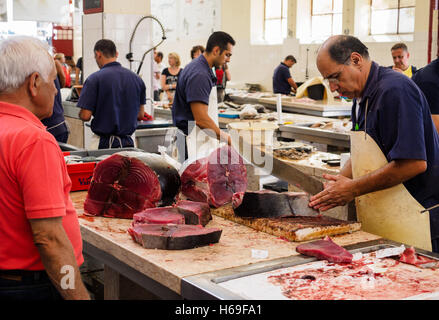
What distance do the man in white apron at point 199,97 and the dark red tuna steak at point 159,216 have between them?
2.59 meters

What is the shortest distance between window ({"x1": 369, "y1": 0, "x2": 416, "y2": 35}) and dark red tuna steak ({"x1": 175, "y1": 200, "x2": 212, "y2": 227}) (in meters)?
12.0

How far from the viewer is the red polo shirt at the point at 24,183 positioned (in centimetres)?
197

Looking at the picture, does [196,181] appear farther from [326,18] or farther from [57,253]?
[326,18]

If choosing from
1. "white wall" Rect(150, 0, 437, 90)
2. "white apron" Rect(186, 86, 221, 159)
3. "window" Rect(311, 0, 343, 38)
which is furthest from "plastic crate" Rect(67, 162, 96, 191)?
"window" Rect(311, 0, 343, 38)

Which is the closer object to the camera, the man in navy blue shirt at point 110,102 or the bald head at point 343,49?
the bald head at point 343,49

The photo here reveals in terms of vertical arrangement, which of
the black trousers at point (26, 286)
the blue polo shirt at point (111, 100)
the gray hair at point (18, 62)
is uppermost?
the gray hair at point (18, 62)

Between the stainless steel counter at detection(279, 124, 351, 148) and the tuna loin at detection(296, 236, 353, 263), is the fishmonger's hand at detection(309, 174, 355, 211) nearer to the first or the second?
the tuna loin at detection(296, 236, 353, 263)

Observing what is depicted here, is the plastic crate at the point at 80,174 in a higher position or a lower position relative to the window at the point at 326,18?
lower

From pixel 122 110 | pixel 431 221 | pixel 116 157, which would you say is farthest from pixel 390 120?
pixel 122 110

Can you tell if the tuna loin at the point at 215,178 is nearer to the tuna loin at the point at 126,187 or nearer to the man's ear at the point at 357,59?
the tuna loin at the point at 126,187

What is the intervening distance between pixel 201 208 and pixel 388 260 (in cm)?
101

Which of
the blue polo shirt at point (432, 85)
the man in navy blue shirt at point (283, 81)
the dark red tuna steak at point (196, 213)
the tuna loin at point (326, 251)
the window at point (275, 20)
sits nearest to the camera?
the tuna loin at point (326, 251)

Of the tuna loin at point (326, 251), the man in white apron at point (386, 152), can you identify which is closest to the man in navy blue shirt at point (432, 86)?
the man in white apron at point (386, 152)

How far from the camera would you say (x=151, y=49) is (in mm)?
8086
